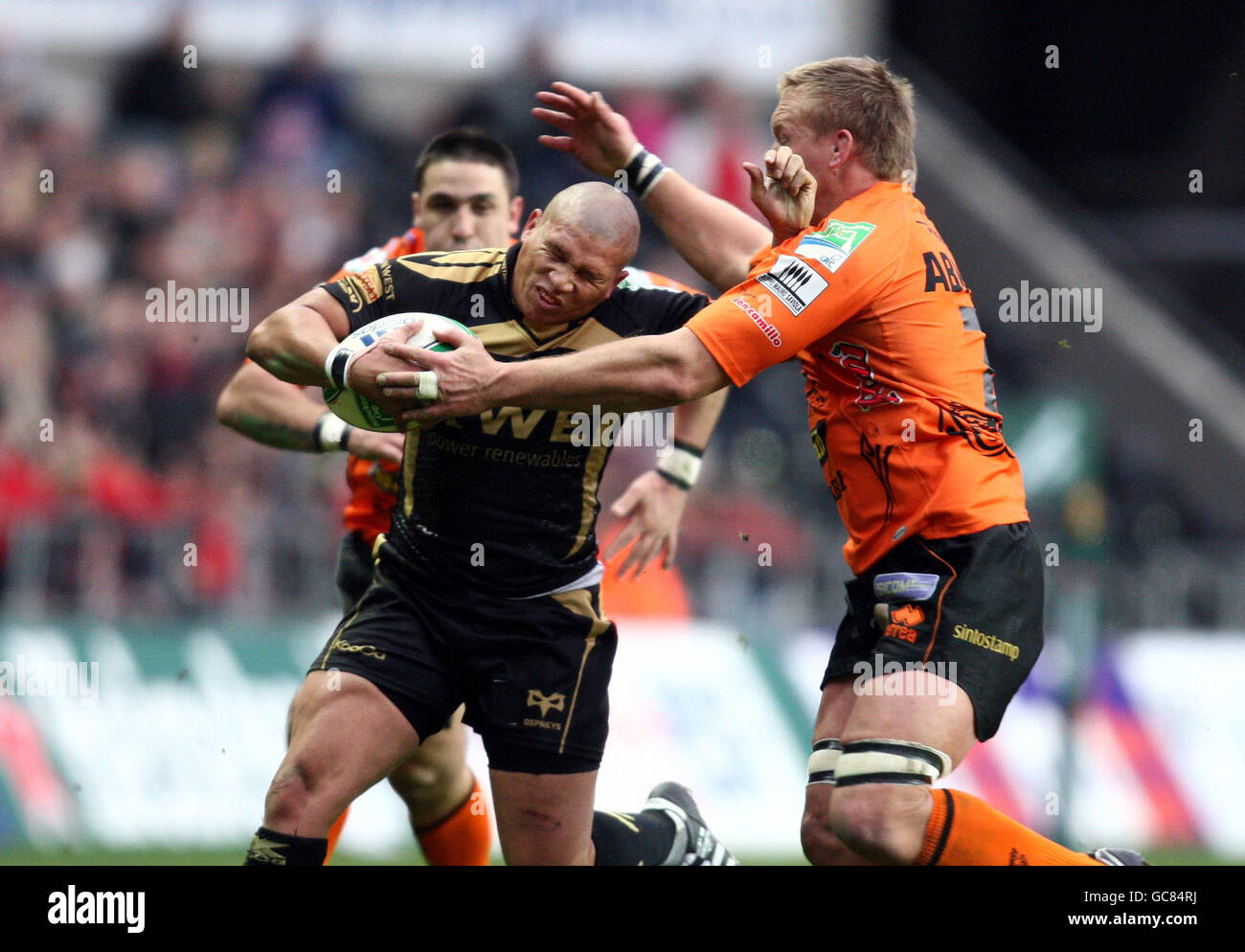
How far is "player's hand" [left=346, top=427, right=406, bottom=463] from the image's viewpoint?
6.04 m

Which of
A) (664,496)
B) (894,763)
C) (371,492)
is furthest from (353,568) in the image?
(894,763)

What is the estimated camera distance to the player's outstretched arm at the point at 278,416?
6.35 m

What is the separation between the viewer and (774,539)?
1201 cm

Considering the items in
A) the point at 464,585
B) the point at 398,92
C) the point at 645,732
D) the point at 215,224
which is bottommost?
the point at 645,732

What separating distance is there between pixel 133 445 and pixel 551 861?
6.85 meters

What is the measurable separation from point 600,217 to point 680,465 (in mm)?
1383

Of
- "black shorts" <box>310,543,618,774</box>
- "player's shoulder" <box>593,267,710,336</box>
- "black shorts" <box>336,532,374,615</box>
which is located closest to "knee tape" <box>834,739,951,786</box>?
"black shorts" <box>310,543,618,774</box>

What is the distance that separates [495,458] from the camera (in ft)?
18.0

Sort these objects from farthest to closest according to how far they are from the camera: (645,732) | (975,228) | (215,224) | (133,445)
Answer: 1. (975,228)
2. (215,224)
3. (133,445)
4. (645,732)

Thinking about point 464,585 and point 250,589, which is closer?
point 464,585

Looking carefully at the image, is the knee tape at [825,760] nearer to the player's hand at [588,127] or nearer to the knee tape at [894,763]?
the knee tape at [894,763]

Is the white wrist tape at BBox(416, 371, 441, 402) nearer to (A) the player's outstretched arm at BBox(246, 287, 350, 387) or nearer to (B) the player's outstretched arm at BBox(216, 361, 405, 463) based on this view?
(A) the player's outstretched arm at BBox(246, 287, 350, 387)

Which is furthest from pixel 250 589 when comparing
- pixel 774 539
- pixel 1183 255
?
pixel 1183 255

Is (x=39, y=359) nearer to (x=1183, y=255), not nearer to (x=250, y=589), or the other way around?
(x=250, y=589)
